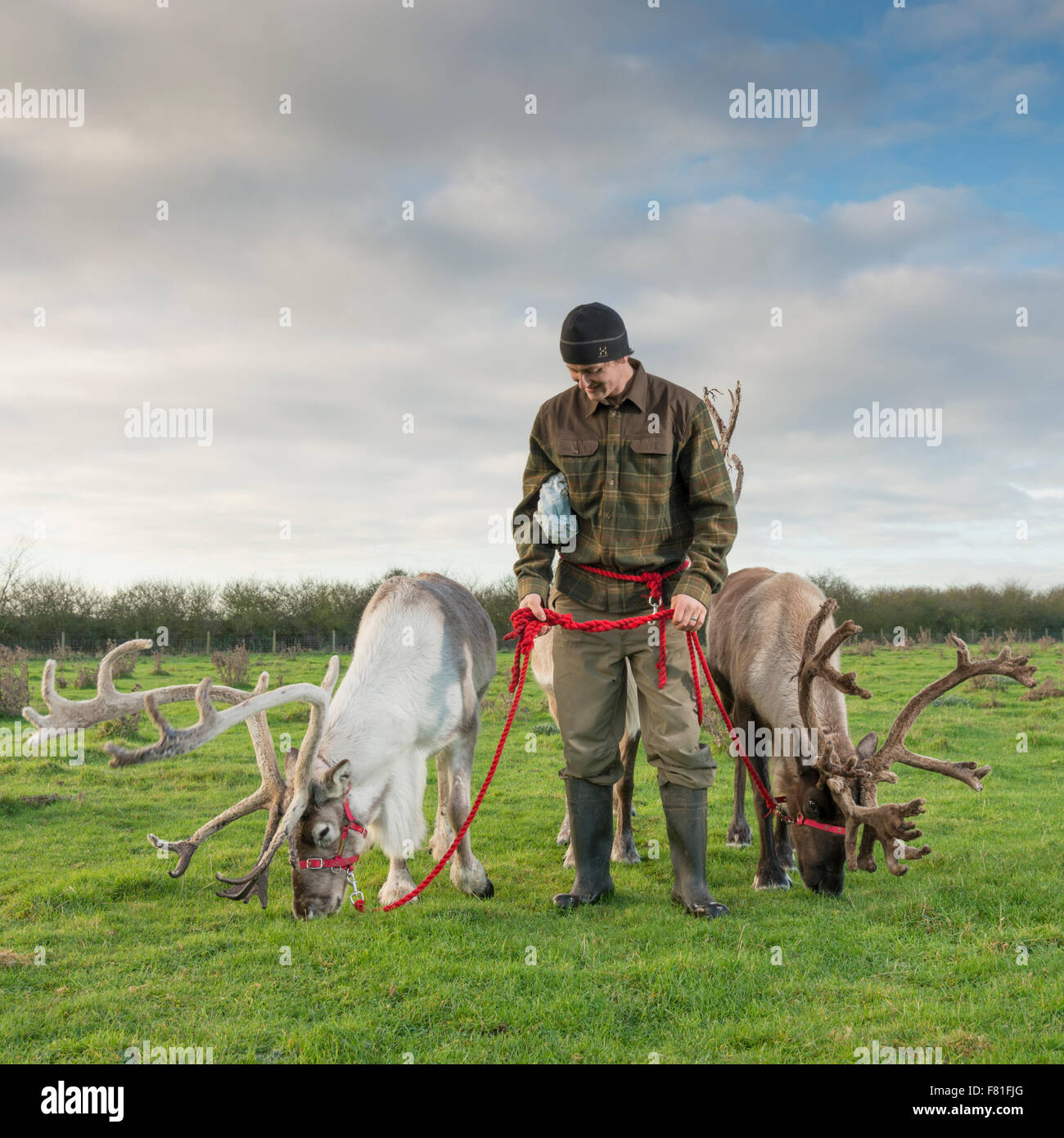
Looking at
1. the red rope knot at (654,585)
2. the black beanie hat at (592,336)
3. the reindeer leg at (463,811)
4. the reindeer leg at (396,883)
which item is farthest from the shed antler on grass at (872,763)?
the reindeer leg at (396,883)

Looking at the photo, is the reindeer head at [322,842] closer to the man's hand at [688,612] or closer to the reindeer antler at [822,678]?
the man's hand at [688,612]

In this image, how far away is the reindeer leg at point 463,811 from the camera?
5.84 meters

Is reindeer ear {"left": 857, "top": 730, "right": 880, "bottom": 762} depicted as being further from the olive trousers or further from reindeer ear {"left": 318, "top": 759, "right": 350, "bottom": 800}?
reindeer ear {"left": 318, "top": 759, "right": 350, "bottom": 800}

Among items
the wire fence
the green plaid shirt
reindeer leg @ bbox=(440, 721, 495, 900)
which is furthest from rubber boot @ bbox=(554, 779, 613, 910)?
the wire fence

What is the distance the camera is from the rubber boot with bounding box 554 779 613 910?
5.39 meters

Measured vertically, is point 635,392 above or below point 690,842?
above

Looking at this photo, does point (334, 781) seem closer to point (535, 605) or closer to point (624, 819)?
point (535, 605)

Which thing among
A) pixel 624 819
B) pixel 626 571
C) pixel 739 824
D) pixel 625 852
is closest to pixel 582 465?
pixel 626 571

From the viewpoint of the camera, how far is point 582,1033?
3.67 meters

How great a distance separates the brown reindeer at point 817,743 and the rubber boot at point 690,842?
2.30 feet

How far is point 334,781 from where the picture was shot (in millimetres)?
5180

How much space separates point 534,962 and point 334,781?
61.2 inches

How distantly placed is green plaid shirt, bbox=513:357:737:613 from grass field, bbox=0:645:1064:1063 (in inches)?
77.0
